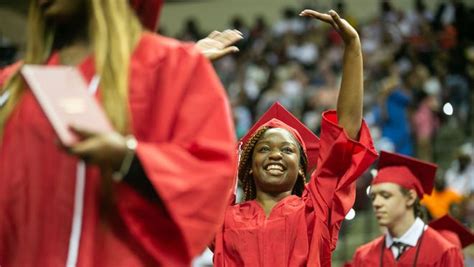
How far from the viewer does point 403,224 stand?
7586 mm

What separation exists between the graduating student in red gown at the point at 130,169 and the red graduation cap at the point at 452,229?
16.9 feet

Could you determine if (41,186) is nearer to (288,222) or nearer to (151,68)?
(151,68)

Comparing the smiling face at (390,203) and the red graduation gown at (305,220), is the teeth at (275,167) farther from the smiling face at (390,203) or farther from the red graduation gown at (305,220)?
the smiling face at (390,203)

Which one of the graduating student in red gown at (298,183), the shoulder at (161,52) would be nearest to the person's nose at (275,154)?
the graduating student in red gown at (298,183)

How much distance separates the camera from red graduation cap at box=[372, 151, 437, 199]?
25.7ft

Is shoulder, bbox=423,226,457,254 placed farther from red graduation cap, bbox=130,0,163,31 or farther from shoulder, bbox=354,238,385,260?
red graduation cap, bbox=130,0,163,31

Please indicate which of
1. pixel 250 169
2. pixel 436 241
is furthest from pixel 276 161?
pixel 436 241

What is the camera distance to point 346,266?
7172 millimetres

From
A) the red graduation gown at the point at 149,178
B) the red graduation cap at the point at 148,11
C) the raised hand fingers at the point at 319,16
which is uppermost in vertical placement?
the raised hand fingers at the point at 319,16

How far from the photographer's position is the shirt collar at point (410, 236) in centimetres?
741

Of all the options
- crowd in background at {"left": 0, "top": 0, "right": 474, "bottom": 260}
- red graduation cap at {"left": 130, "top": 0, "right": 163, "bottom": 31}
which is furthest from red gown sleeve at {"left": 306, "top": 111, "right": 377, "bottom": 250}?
crowd in background at {"left": 0, "top": 0, "right": 474, "bottom": 260}

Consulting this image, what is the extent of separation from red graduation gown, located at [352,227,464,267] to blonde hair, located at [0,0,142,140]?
4.30 metres

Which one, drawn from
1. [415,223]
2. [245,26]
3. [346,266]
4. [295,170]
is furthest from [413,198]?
[245,26]

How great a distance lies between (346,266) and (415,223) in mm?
659
